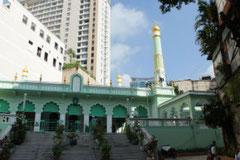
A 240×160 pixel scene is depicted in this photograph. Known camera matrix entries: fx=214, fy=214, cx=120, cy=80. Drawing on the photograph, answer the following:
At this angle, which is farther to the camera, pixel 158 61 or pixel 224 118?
pixel 158 61

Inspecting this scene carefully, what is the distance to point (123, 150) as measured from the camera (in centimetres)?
1350

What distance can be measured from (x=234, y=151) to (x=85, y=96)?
14740 millimetres

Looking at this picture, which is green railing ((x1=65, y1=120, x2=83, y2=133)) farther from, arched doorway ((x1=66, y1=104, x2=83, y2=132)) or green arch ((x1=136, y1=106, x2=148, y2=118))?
green arch ((x1=136, y1=106, x2=148, y2=118))

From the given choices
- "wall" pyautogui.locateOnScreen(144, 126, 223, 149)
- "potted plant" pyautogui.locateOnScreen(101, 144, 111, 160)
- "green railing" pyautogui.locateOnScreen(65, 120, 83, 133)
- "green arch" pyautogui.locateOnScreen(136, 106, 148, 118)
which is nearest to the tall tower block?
"green arch" pyautogui.locateOnScreen(136, 106, 148, 118)

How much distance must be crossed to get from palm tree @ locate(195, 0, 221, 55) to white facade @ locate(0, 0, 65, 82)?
21.4 m

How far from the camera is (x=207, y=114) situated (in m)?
13.0

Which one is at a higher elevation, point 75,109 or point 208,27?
point 208,27

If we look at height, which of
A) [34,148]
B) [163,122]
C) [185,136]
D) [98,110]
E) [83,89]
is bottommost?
[34,148]

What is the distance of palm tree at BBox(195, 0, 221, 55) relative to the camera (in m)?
14.3

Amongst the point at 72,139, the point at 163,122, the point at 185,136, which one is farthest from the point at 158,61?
the point at 72,139

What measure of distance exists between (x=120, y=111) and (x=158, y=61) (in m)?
8.50

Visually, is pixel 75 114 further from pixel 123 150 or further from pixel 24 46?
pixel 24 46

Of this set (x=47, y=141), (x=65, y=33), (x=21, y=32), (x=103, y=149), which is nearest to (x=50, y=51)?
(x=21, y=32)

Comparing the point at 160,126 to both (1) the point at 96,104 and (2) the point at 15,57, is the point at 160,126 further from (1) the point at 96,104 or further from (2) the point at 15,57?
(2) the point at 15,57
